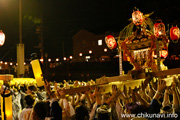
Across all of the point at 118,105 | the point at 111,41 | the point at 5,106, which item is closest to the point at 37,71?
the point at 5,106

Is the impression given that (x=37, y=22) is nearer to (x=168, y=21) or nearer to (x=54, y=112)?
(x=168, y=21)

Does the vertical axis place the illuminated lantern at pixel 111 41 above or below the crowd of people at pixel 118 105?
above

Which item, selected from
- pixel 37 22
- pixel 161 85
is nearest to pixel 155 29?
pixel 161 85

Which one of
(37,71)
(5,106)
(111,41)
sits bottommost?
A: (5,106)

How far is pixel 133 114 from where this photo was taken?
282cm

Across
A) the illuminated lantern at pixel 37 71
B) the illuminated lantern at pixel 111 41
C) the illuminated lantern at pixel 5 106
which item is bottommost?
the illuminated lantern at pixel 5 106

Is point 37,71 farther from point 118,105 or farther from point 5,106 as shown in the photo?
point 118,105

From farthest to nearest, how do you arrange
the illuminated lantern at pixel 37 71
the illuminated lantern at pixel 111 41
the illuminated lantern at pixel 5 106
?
the illuminated lantern at pixel 111 41
the illuminated lantern at pixel 37 71
the illuminated lantern at pixel 5 106

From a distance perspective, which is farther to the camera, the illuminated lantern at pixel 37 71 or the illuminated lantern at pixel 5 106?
the illuminated lantern at pixel 37 71

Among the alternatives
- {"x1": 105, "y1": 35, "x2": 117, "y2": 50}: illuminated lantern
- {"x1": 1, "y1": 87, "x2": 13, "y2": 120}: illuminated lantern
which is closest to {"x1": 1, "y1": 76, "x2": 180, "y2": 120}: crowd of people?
{"x1": 1, "y1": 87, "x2": 13, "y2": 120}: illuminated lantern

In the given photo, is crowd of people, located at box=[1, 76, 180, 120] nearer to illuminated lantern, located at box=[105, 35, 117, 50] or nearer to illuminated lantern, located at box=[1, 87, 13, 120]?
illuminated lantern, located at box=[1, 87, 13, 120]

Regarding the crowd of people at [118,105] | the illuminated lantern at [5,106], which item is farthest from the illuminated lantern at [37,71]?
the illuminated lantern at [5,106]

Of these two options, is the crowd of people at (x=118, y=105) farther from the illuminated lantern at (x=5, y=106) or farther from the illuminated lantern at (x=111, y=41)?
the illuminated lantern at (x=111, y=41)

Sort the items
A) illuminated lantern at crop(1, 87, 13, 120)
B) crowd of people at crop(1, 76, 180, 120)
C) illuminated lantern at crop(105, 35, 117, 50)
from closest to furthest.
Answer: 1. crowd of people at crop(1, 76, 180, 120)
2. illuminated lantern at crop(1, 87, 13, 120)
3. illuminated lantern at crop(105, 35, 117, 50)
